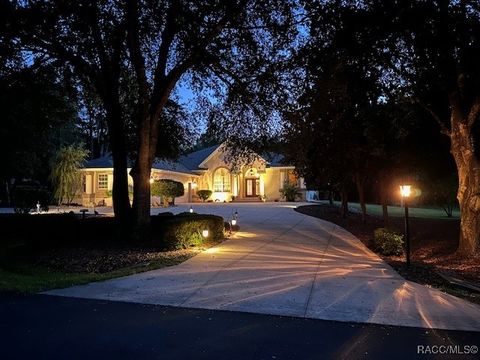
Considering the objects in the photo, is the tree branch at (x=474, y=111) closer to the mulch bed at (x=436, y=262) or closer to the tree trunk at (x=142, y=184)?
the mulch bed at (x=436, y=262)

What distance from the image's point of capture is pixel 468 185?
34.5ft

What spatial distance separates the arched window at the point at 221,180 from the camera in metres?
42.4

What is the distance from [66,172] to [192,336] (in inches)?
1255

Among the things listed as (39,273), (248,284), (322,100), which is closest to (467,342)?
(248,284)

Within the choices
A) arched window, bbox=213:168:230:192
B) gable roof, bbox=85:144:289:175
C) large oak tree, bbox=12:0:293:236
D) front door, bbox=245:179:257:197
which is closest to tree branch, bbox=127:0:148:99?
large oak tree, bbox=12:0:293:236

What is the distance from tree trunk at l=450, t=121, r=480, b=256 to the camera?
34.0ft

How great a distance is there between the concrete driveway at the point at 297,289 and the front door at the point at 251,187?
104 ft

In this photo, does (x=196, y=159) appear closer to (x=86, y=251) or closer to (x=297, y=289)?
(x=86, y=251)

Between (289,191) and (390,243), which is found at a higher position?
(289,191)

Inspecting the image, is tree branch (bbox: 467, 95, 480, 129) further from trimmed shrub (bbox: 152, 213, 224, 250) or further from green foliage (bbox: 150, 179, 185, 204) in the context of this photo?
green foliage (bbox: 150, 179, 185, 204)

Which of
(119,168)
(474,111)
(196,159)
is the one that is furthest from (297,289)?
(196,159)

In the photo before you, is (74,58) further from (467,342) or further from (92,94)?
(467,342)

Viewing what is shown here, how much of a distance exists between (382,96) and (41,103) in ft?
32.8

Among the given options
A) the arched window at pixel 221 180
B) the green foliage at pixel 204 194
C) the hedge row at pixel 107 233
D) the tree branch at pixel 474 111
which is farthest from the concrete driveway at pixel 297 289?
the arched window at pixel 221 180
